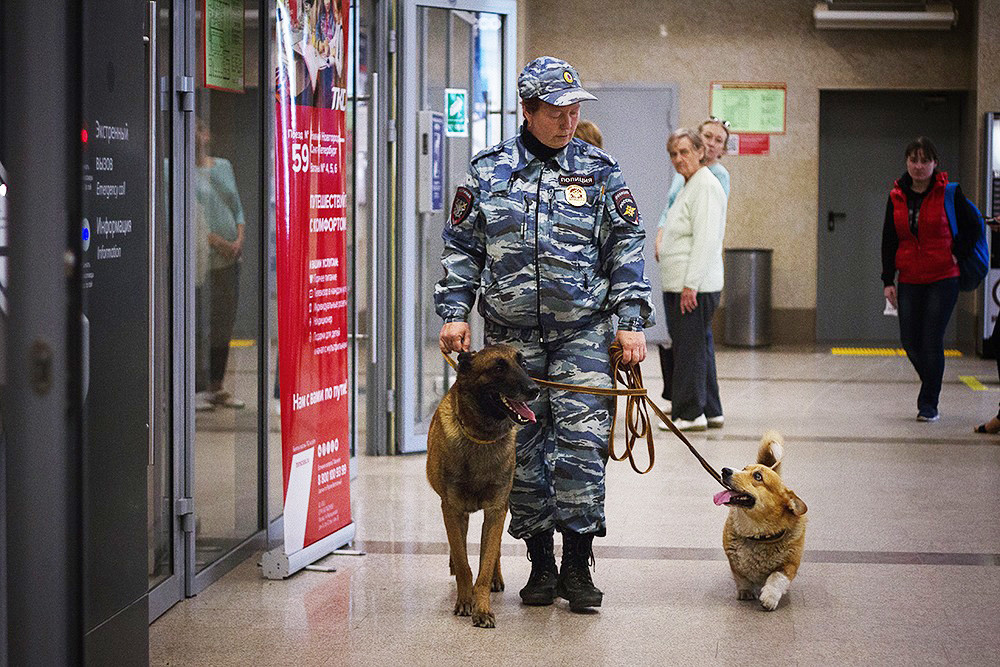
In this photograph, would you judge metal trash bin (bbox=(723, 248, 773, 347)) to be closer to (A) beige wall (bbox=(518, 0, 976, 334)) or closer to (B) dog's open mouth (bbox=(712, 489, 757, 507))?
(A) beige wall (bbox=(518, 0, 976, 334))

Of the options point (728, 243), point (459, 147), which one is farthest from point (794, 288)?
point (459, 147)

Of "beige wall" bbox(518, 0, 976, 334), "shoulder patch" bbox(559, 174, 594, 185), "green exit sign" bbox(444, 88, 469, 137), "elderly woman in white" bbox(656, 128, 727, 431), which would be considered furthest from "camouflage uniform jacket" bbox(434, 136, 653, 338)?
"beige wall" bbox(518, 0, 976, 334)

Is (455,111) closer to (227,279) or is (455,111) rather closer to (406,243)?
(406,243)

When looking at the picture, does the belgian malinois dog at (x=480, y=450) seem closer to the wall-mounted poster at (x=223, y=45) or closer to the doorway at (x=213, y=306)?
the doorway at (x=213, y=306)

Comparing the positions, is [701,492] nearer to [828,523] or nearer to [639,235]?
[828,523]

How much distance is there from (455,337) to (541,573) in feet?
2.54

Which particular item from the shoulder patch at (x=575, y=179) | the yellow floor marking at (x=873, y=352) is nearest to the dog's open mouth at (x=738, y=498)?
the shoulder patch at (x=575, y=179)

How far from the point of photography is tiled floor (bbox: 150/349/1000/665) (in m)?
3.46

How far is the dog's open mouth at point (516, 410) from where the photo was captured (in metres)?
3.48

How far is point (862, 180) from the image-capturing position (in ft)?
42.0

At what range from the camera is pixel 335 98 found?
4.37m

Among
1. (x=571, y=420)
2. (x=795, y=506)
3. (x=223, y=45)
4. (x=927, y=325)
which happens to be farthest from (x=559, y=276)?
(x=927, y=325)

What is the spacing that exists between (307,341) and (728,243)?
8889 mm

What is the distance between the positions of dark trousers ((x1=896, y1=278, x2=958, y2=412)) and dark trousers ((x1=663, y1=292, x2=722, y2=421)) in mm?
1247
